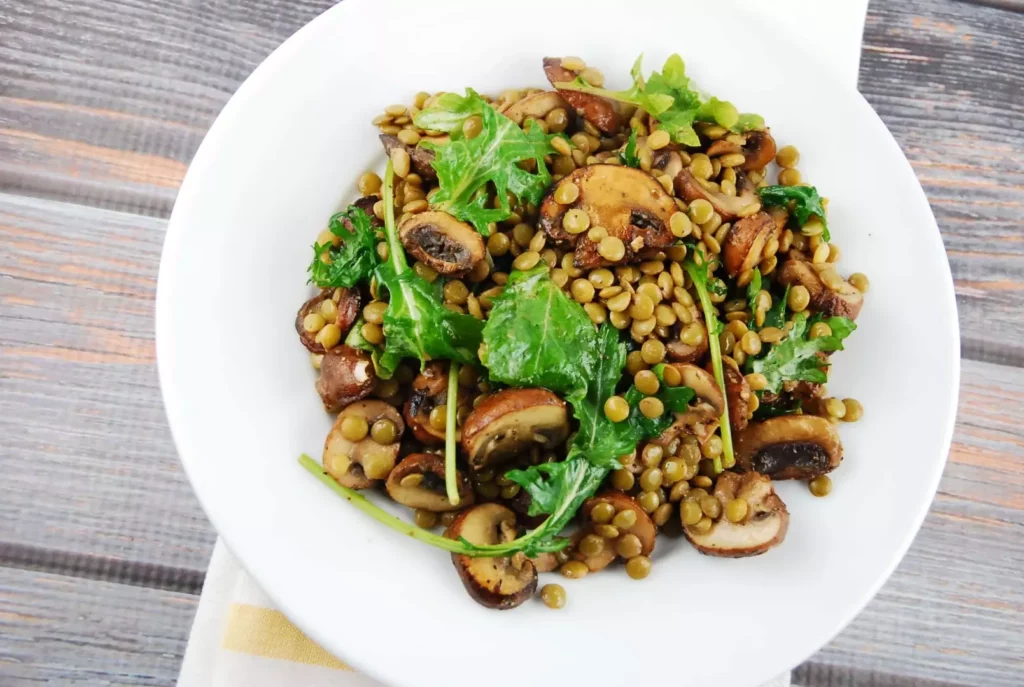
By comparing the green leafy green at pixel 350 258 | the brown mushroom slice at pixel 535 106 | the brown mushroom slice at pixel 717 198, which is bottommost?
the green leafy green at pixel 350 258

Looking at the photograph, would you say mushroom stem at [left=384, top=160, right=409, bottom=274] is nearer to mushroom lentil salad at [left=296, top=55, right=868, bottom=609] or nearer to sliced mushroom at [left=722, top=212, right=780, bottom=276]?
mushroom lentil salad at [left=296, top=55, right=868, bottom=609]

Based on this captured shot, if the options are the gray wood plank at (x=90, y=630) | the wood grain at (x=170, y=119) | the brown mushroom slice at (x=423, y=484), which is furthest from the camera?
the wood grain at (x=170, y=119)

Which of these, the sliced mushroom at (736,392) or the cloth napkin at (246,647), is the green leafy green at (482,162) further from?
the cloth napkin at (246,647)

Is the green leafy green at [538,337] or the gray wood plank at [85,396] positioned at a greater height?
the green leafy green at [538,337]

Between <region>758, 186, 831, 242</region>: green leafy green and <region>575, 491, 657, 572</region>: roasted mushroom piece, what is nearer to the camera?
<region>575, 491, 657, 572</region>: roasted mushroom piece

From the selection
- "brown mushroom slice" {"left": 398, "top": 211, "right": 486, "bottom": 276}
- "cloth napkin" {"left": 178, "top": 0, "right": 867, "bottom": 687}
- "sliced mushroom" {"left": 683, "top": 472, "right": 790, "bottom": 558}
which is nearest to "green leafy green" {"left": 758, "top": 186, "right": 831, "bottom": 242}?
"cloth napkin" {"left": 178, "top": 0, "right": 867, "bottom": 687}

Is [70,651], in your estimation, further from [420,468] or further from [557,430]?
[557,430]

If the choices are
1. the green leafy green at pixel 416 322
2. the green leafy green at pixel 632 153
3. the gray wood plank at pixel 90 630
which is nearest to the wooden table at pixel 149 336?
the gray wood plank at pixel 90 630
